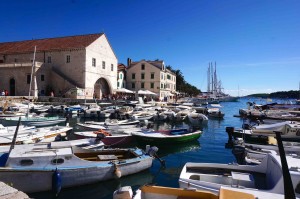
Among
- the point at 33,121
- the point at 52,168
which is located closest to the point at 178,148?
the point at 52,168

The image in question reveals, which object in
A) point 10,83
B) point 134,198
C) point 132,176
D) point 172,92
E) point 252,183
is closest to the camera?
point 134,198

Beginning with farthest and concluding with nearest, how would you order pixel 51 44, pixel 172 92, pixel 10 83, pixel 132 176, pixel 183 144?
pixel 172 92, pixel 51 44, pixel 10 83, pixel 183 144, pixel 132 176

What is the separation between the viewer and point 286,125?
57.8 ft

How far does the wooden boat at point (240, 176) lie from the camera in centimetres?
702

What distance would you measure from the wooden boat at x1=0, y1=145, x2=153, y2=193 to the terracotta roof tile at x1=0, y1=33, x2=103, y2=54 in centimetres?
4072

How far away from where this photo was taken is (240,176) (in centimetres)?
812

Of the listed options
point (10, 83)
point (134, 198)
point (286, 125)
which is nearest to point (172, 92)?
point (10, 83)

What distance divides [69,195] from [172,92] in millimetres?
64014

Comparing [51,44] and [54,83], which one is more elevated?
[51,44]

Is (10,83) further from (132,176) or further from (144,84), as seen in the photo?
(132,176)

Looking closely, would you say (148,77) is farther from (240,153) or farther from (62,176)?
(62,176)

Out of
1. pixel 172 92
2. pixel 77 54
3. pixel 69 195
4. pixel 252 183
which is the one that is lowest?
pixel 69 195

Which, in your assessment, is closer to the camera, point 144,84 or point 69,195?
point 69,195

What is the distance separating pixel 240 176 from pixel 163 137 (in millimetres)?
8139
